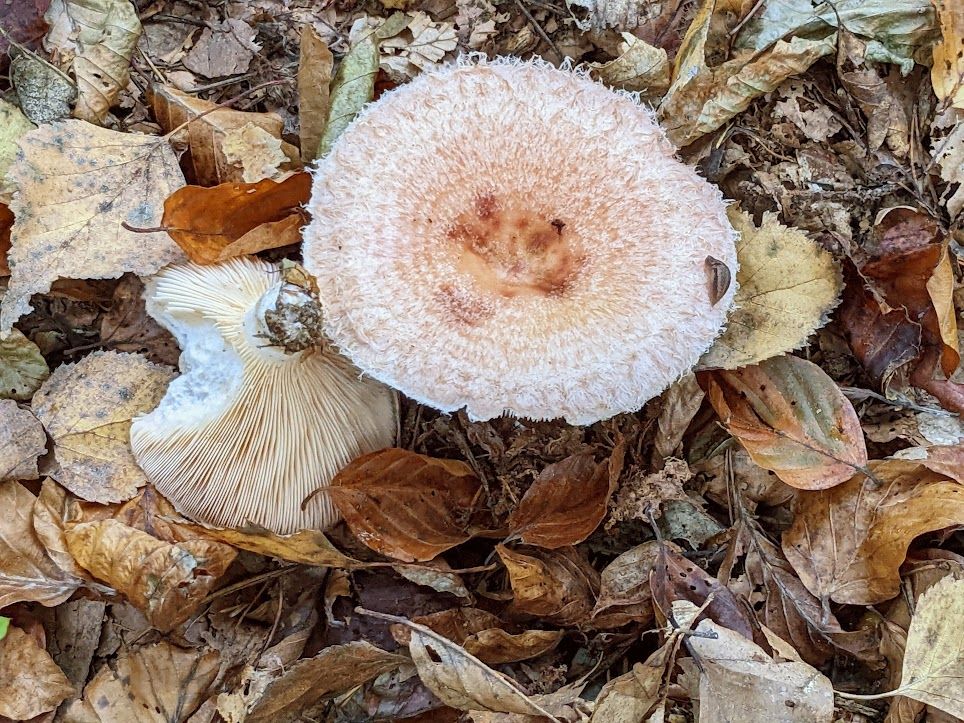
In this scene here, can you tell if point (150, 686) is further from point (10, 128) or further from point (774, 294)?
point (774, 294)

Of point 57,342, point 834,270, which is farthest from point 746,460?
point 57,342

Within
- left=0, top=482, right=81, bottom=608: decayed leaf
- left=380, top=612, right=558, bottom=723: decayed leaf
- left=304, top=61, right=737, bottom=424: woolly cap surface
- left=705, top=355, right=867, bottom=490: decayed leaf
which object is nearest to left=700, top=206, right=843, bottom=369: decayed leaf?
left=705, top=355, right=867, bottom=490: decayed leaf

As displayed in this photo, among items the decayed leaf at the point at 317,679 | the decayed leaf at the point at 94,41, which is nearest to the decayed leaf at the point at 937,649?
the decayed leaf at the point at 317,679

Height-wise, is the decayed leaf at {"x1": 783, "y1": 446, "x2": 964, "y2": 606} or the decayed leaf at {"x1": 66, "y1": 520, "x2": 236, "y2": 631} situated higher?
the decayed leaf at {"x1": 783, "y1": 446, "x2": 964, "y2": 606}

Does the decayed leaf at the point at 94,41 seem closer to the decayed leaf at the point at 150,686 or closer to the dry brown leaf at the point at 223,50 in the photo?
the dry brown leaf at the point at 223,50

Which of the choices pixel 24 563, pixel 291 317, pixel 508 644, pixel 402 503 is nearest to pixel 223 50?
pixel 291 317

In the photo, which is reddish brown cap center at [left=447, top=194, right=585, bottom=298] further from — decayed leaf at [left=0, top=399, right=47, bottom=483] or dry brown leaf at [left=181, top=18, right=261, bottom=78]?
decayed leaf at [left=0, top=399, right=47, bottom=483]

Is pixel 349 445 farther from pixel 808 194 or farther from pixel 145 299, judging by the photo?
pixel 808 194
